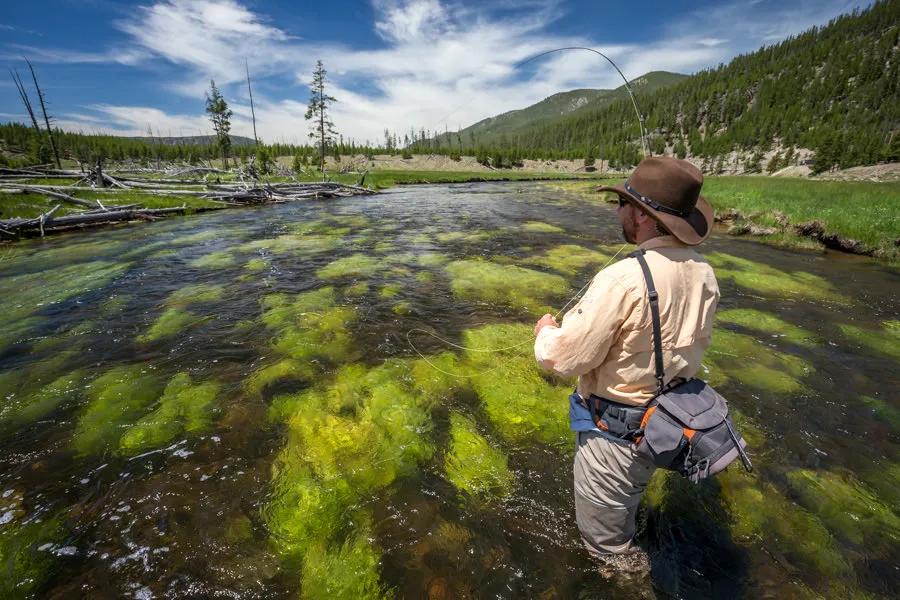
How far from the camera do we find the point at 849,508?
13.6ft

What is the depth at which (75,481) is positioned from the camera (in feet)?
14.3

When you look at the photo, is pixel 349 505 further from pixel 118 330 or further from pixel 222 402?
pixel 118 330

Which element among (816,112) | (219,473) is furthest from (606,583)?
(816,112)

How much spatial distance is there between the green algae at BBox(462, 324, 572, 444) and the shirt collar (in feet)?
12.0

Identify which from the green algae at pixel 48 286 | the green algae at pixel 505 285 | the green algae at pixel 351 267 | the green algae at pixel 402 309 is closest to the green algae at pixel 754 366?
the green algae at pixel 505 285

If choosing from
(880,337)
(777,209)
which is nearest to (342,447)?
(880,337)

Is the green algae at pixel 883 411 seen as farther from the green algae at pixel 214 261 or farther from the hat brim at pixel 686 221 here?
the green algae at pixel 214 261

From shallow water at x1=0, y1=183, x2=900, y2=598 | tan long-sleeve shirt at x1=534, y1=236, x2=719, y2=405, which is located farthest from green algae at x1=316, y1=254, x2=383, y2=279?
tan long-sleeve shirt at x1=534, y1=236, x2=719, y2=405

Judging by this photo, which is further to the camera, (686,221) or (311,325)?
(311,325)

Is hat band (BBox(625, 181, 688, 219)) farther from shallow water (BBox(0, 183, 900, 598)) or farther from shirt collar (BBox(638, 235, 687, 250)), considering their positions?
shallow water (BBox(0, 183, 900, 598))

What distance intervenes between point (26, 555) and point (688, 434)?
19.2ft

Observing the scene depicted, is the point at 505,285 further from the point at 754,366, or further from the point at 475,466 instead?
the point at 475,466

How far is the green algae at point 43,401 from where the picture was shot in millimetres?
5367

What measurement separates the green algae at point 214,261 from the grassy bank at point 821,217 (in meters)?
23.3
